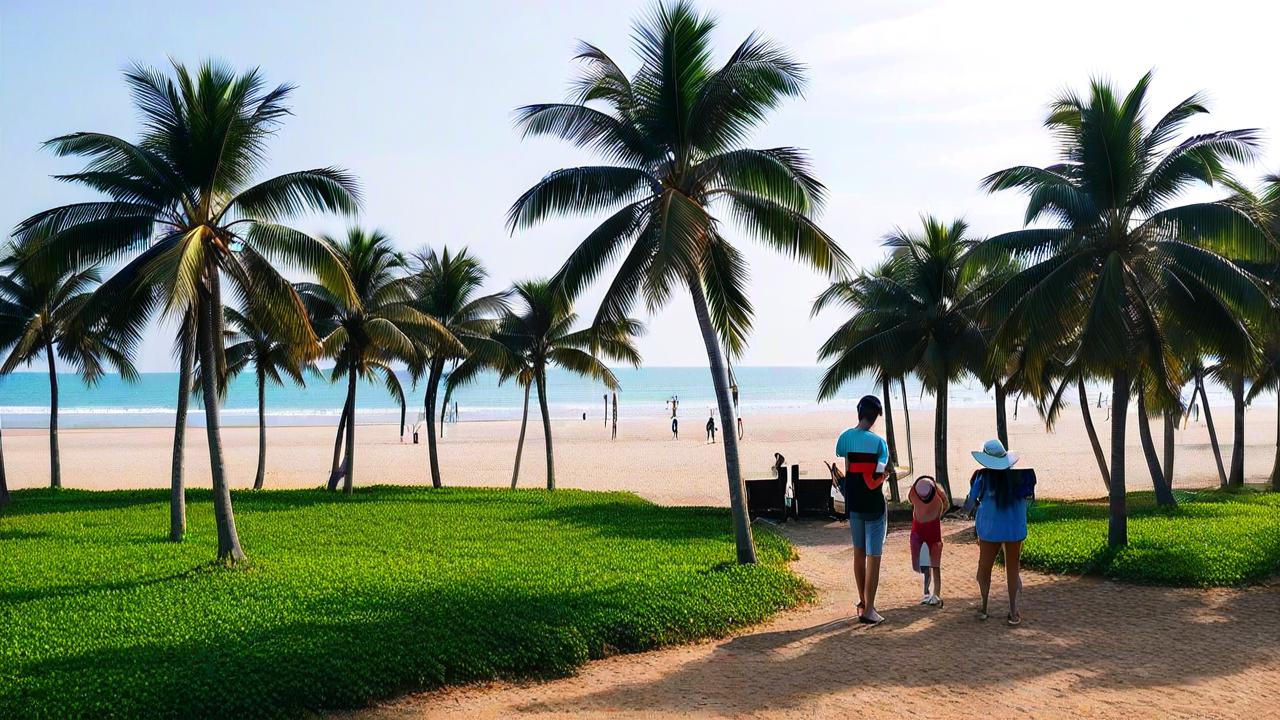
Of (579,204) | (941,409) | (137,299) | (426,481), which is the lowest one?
(426,481)

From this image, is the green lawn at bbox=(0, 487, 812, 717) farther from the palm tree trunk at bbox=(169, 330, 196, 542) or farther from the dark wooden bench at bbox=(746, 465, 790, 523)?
the dark wooden bench at bbox=(746, 465, 790, 523)

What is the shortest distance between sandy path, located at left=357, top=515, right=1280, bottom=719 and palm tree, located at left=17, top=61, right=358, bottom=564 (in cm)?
685

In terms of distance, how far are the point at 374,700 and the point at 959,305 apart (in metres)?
16.9

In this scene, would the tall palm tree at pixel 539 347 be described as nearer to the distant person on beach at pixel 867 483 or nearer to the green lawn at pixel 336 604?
the green lawn at pixel 336 604

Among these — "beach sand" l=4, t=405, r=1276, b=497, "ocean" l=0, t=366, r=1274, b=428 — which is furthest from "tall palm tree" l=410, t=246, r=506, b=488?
"ocean" l=0, t=366, r=1274, b=428

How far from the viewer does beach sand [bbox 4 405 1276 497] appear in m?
30.9

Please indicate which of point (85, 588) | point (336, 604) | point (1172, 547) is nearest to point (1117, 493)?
point (1172, 547)

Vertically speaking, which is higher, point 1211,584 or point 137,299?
point 137,299

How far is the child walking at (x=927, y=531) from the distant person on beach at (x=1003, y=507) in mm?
735

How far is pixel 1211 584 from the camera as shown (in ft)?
35.5

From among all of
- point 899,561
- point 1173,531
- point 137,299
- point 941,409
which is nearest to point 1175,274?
point 1173,531

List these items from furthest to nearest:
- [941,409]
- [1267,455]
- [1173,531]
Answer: [1267,455], [941,409], [1173,531]

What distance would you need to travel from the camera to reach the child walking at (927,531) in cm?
994

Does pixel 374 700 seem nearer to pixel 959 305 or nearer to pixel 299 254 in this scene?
pixel 299 254
